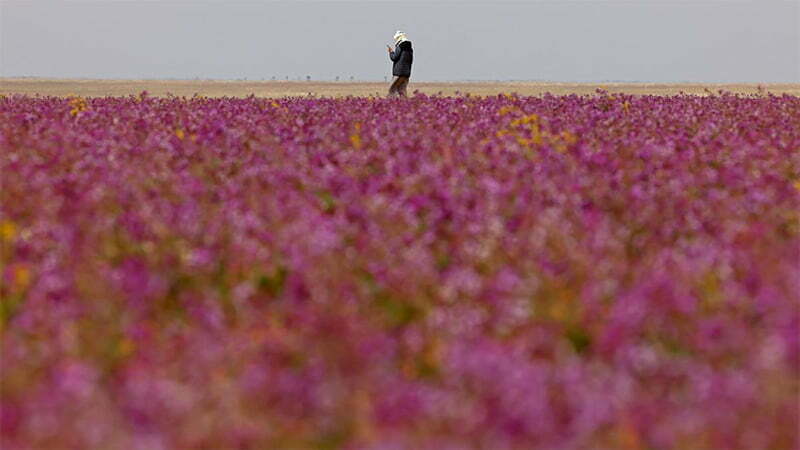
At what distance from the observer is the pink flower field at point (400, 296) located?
14.9 feet

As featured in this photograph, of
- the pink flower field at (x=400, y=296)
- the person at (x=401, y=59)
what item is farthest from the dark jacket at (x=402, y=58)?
the pink flower field at (x=400, y=296)

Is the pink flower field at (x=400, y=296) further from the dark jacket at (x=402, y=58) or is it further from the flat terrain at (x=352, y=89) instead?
the flat terrain at (x=352, y=89)

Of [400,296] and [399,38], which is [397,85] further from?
[400,296]

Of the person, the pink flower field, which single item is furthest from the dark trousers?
the pink flower field

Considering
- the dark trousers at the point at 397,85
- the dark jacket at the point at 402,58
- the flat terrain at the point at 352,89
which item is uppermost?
the dark jacket at the point at 402,58

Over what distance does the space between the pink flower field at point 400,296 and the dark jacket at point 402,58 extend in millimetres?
19336

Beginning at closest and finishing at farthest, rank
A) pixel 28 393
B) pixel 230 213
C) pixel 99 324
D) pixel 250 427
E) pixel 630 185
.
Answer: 1. pixel 250 427
2. pixel 28 393
3. pixel 99 324
4. pixel 230 213
5. pixel 630 185

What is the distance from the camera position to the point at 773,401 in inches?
181

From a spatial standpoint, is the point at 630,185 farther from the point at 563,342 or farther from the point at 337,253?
the point at 563,342

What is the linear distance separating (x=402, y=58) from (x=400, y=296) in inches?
1047

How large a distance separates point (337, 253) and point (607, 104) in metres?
15.6

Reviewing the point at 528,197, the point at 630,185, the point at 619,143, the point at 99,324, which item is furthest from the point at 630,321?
the point at 619,143

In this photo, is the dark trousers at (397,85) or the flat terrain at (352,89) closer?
the dark trousers at (397,85)

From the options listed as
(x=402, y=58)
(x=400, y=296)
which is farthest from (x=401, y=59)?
(x=400, y=296)
